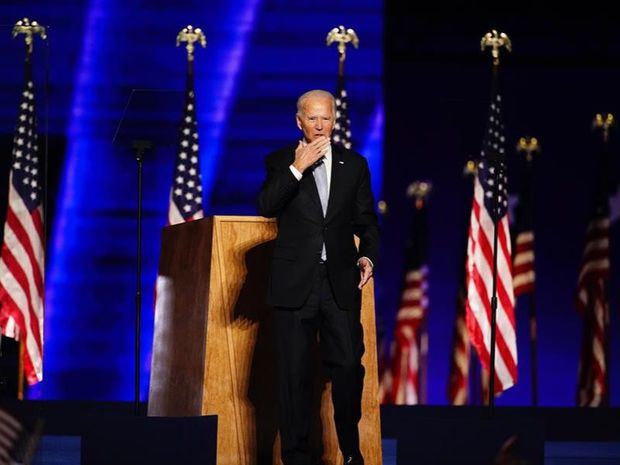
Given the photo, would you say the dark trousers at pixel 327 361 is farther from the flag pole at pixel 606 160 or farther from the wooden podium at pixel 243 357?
the flag pole at pixel 606 160

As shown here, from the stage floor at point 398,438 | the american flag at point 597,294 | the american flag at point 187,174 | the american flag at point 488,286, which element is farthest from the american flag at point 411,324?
the stage floor at point 398,438

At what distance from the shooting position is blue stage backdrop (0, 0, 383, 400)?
30.2 ft

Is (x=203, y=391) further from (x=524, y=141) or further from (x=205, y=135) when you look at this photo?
(x=524, y=141)

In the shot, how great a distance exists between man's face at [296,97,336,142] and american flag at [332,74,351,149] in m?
4.29

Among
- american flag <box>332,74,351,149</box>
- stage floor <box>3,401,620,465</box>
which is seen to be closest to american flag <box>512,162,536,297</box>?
american flag <box>332,74,351,149</box>

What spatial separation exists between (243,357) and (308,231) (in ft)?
2.04

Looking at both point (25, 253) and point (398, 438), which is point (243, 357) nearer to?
point (398, 438)

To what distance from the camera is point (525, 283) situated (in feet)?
32.4

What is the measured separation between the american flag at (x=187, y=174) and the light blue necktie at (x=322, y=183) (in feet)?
13.5

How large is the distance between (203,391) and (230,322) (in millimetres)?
276

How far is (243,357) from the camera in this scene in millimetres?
4582

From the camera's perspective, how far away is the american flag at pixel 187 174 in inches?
331

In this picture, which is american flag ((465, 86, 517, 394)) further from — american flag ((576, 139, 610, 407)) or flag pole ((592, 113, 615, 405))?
flag pole ((592, 113, 615, 405))

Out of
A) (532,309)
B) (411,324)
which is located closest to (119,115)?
(411,324)
